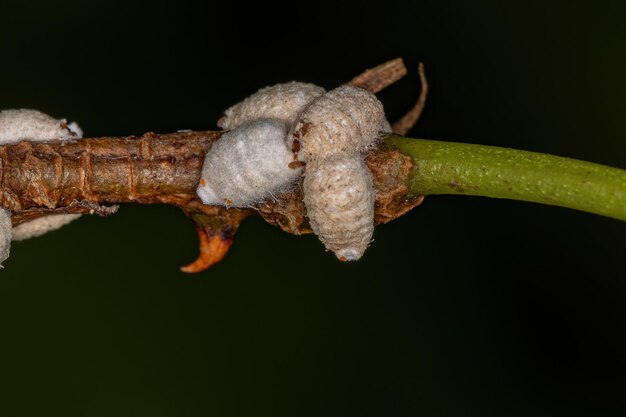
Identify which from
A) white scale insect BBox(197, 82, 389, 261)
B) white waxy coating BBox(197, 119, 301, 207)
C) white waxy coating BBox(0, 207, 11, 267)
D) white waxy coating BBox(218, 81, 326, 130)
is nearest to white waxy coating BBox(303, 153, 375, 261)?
white scale insect BBox(197, 82, 389, 261)

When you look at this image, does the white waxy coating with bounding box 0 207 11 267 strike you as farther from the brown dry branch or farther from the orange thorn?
the orange thorn

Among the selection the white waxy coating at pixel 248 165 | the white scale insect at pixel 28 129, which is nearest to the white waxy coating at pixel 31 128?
the white scale insect at pixel 28 129

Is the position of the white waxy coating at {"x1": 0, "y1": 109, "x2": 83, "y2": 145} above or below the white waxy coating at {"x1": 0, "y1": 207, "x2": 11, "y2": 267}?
above

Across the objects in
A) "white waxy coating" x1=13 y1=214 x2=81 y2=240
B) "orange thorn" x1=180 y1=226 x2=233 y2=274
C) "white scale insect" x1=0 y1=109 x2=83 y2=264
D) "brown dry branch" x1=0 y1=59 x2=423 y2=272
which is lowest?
"orange thorn" x1=180 y1=226 x2=233 y2=274

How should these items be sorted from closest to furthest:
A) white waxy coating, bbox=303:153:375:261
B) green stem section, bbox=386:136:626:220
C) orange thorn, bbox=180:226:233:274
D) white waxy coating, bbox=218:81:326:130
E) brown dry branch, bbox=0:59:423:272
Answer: green stem section, bbox=386:136:626:220 < white waxy coating, bbox=303:153:375:261 < brown dry branch, bbox=0:59:423:272 < white waxy coating, bbox=218:81:326:130 < orange thorn, bbox=180:226:233:274

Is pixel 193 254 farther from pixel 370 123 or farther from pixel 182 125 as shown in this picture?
pixel 370 123

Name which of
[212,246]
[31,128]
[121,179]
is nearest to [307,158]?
[212,246]

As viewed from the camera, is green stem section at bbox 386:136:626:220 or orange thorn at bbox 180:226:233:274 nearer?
green stem section at bbox 386:136:626:220
